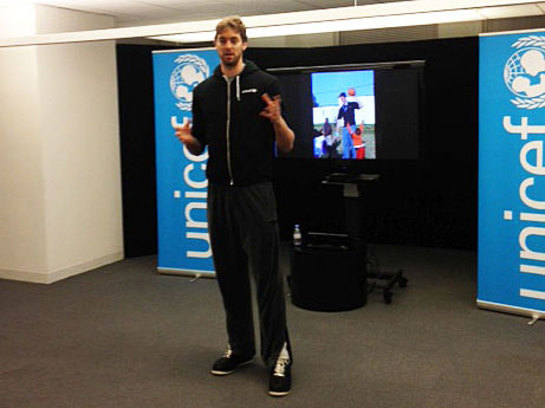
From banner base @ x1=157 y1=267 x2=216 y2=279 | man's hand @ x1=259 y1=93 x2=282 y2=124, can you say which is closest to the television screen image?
banner base @ x1=157 y1=267 x2=216 y2=279

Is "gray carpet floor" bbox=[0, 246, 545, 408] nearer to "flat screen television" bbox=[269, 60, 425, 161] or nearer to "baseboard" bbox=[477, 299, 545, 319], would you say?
"baseboard" bbox=[477, 299, 545, 319]

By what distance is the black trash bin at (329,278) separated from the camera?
4707mm

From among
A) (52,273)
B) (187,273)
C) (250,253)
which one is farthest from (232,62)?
(52,273)

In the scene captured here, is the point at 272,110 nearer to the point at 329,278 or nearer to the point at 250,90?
the point at 250,90

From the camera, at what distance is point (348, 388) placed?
3445 millimetres

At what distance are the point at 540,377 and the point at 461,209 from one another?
313 cm

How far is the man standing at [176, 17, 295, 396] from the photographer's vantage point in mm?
3281

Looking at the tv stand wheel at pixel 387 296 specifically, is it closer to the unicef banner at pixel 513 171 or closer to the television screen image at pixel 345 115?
the unicef banner at pixel 513 171

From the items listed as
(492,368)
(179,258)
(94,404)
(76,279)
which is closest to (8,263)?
(76,279)

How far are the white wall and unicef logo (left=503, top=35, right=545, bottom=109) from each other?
11.2ft

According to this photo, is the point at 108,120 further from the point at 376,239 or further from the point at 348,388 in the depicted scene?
the point at 348,388

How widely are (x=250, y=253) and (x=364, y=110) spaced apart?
92.9 inches

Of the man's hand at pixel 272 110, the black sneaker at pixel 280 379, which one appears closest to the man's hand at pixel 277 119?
the man's hand at pixel 272 110

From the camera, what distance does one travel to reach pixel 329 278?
4.71 meters
